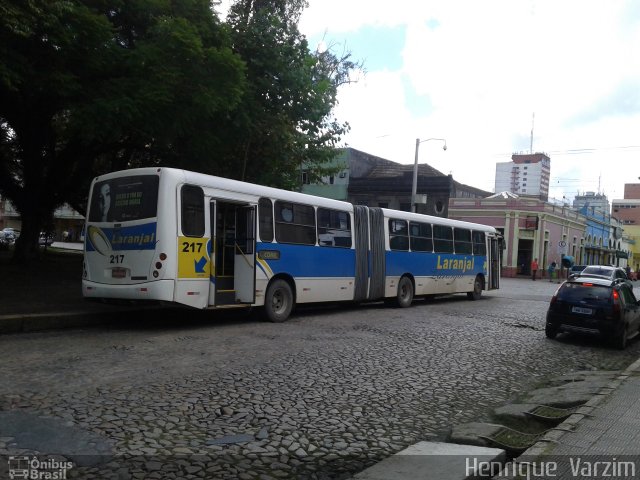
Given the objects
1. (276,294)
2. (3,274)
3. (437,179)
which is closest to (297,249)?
(276,294)

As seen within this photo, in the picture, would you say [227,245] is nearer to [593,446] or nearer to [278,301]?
[278,301]

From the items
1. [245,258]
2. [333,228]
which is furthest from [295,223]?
[245,258]

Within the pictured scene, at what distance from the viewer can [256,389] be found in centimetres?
653

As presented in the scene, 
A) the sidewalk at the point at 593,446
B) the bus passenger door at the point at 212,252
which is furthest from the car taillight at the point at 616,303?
the bus passenger door at the point at 212,252

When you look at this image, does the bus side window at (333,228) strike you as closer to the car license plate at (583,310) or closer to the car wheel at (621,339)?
the car license plate at (583,310)

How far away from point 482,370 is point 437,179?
136 ft

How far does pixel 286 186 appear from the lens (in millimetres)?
19953

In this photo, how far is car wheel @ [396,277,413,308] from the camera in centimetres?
1700

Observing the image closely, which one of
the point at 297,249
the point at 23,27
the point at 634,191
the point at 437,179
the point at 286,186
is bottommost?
the point at 297,249

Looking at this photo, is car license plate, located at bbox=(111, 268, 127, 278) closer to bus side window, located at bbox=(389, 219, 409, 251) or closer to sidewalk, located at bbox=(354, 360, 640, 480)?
sidewalk, located at bbox=(354, 360, 640, 480)

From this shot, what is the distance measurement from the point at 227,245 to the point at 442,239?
30.1 ft

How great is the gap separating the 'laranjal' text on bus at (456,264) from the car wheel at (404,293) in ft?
5.76

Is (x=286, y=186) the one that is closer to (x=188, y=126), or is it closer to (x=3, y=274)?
(x=188, y=126)

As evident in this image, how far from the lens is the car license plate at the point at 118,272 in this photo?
1052cm
